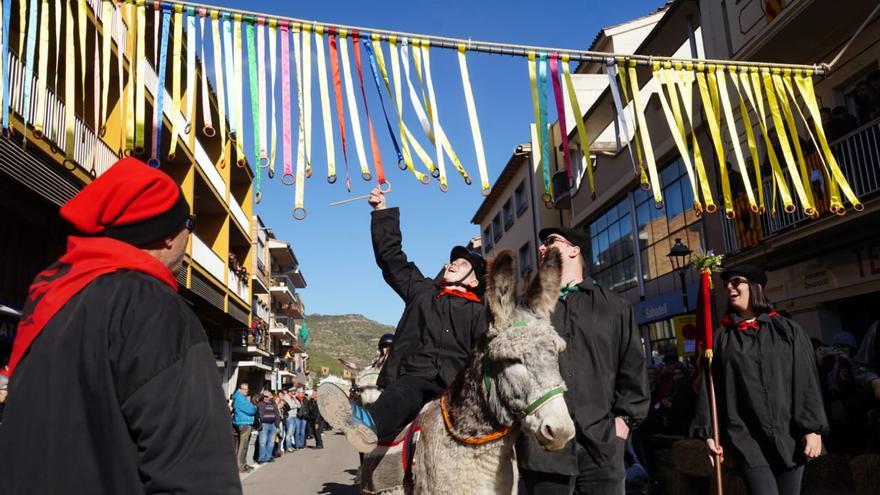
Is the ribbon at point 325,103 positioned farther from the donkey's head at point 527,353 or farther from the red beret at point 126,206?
the red beret at point 126,206

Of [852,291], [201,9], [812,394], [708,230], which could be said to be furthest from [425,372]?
[708,230]

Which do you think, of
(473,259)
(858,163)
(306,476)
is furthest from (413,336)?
(306,476)

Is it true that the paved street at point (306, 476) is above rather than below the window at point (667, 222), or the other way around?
below

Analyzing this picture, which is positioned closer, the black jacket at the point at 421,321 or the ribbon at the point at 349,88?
the black jacket at the point at 421,321

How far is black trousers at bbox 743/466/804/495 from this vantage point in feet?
15.0

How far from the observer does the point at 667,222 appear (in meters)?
21.8

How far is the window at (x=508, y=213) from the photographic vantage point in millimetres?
42172

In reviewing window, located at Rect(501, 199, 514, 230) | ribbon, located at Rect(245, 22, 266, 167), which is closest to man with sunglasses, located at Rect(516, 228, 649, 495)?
ribbon, located at Rect(245, 22, 266, 167)

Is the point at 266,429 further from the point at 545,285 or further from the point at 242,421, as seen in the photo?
the point at 545,285

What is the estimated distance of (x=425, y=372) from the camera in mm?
4316

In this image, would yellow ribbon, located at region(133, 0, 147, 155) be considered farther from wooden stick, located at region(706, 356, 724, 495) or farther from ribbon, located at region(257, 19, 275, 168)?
wooden stick, located at region(706, 356, 724, 495)

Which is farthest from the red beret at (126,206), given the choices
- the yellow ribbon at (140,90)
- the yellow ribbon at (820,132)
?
the yellow ribbon at (820,132)

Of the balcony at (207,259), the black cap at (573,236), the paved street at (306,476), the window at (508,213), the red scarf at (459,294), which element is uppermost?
the window at (508,213)

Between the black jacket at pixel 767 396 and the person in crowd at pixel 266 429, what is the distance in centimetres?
1596
